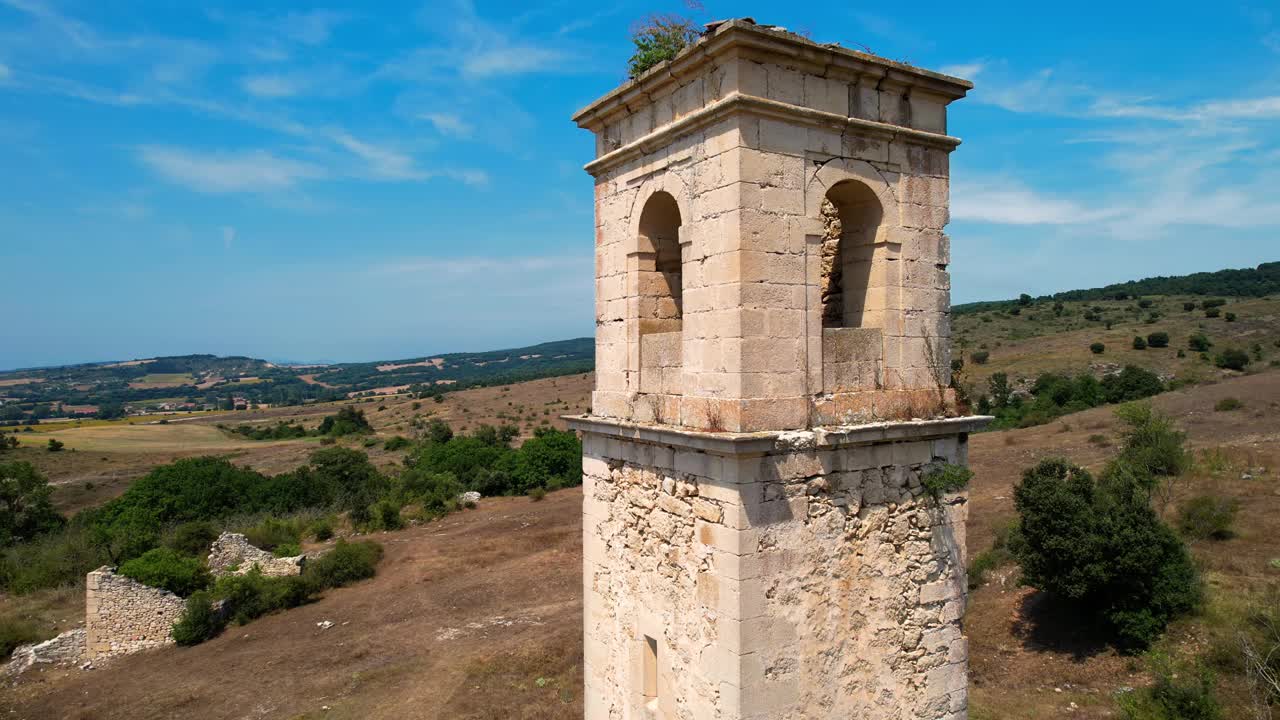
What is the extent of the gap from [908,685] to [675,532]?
2303 millimetres

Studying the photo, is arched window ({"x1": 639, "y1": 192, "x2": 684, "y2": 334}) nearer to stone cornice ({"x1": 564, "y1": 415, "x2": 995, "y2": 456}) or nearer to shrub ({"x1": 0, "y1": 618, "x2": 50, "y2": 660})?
stone cornice ({"x1": 564, "y1": 415, "x2": 995, "y2": 456})

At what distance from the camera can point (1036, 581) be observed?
15.2 m

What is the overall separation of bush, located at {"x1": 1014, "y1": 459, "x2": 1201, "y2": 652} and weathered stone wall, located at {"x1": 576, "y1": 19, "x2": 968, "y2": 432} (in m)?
10.1

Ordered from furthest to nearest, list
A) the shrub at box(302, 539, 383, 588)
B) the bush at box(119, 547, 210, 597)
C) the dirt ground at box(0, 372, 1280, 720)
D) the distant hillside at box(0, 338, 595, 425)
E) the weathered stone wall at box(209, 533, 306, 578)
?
the distant hillside at box(0, 338, 595, 425) < the weathered stone wall at box(209, 533, 306, 578) < the shrub at box(302, 539, 383, 588) < the bush at box(119, 547, 210, 597) < the dirt ground at box(0, 372, 1280, 720)

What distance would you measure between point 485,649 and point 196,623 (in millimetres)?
7649

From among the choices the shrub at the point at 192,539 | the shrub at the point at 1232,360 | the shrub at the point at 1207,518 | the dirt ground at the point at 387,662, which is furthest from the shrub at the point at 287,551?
the shrub at the point at 1232,360

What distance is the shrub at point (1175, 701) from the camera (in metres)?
10.3

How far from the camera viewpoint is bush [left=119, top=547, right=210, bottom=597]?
750 inches

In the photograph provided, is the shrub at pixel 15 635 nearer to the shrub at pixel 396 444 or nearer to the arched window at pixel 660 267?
the arched window at pixel 660 267

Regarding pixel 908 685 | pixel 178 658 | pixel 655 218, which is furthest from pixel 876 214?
pixel 178 658

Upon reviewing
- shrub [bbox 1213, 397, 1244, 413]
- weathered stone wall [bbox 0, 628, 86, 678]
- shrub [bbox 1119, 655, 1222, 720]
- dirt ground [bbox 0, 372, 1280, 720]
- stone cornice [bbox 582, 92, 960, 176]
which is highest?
stone cornice [bbox 582, 92, 960, 176]

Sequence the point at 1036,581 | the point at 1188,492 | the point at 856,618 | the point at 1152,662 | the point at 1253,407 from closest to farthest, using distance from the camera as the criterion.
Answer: the point at 856,618
the point at 1152,662
the point at 1036,581
the point at 1188,492
the point at 1253,407

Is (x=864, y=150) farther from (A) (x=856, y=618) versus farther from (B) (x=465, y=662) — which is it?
(B) (x=465, y=662)

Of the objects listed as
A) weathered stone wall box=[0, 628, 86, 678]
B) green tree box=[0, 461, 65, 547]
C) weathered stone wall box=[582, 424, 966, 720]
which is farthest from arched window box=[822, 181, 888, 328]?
green tree box=[0, 461, 65, 547]
